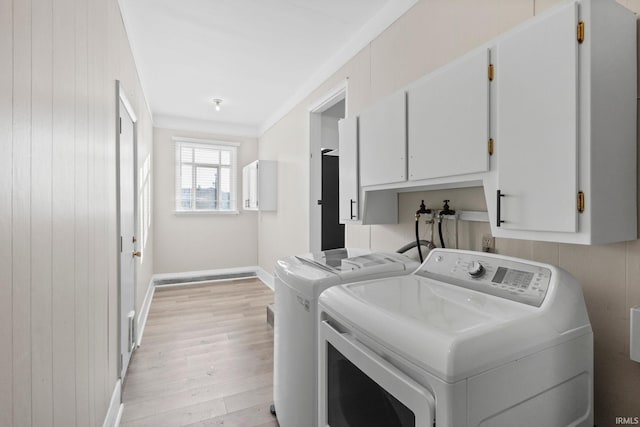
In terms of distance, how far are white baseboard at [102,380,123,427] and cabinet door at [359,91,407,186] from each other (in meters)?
1.96

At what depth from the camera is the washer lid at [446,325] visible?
76 cm

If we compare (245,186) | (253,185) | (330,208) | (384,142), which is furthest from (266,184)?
(384,142)

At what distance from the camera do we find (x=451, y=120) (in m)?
1.35

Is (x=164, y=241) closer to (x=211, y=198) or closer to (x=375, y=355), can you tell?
(x=211, y=198)

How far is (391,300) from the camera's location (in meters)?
1.10

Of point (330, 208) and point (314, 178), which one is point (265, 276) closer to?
point (330, 208)

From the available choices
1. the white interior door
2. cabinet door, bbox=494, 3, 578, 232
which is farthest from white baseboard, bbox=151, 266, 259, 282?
cabinet door, bbox=494, 3, 578, 232

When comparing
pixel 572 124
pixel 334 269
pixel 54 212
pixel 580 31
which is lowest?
pixel 334 269

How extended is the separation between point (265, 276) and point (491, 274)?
421cm

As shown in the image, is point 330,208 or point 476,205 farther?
point 330,208

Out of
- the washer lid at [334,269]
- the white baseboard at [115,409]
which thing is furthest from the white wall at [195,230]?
the washer lid at [334,269]

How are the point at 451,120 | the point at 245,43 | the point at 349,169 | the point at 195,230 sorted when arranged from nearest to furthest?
the point at 451,120
the point at 349,169
the point at 245,43
the point at 195,230

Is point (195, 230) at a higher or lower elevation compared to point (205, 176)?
lower

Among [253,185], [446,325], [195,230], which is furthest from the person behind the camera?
[195,230]
